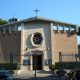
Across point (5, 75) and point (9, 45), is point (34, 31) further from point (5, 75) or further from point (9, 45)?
point (5, 75)

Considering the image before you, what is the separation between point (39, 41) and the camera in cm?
4694

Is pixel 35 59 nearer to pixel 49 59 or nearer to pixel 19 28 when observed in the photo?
pixel 49 59

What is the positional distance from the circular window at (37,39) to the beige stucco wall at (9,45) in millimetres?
1946

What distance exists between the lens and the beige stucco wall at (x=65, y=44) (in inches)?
1839

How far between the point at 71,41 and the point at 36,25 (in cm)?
532

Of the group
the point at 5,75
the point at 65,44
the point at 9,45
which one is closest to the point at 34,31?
the point at 9,45

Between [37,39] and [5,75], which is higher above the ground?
[37,39]

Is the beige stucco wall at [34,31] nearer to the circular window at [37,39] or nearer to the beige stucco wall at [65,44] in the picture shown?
the circular window at [37,39]

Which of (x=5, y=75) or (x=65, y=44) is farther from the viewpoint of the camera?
(x=65, y=44)

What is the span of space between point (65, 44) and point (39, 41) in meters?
3.60

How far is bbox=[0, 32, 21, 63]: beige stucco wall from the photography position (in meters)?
46.8

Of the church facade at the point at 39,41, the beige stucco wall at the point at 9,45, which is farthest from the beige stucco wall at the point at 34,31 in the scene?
the beige stucco wall at the point at 9,45

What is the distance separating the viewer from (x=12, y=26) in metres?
47.8

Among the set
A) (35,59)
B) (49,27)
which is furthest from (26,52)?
(49,27)
